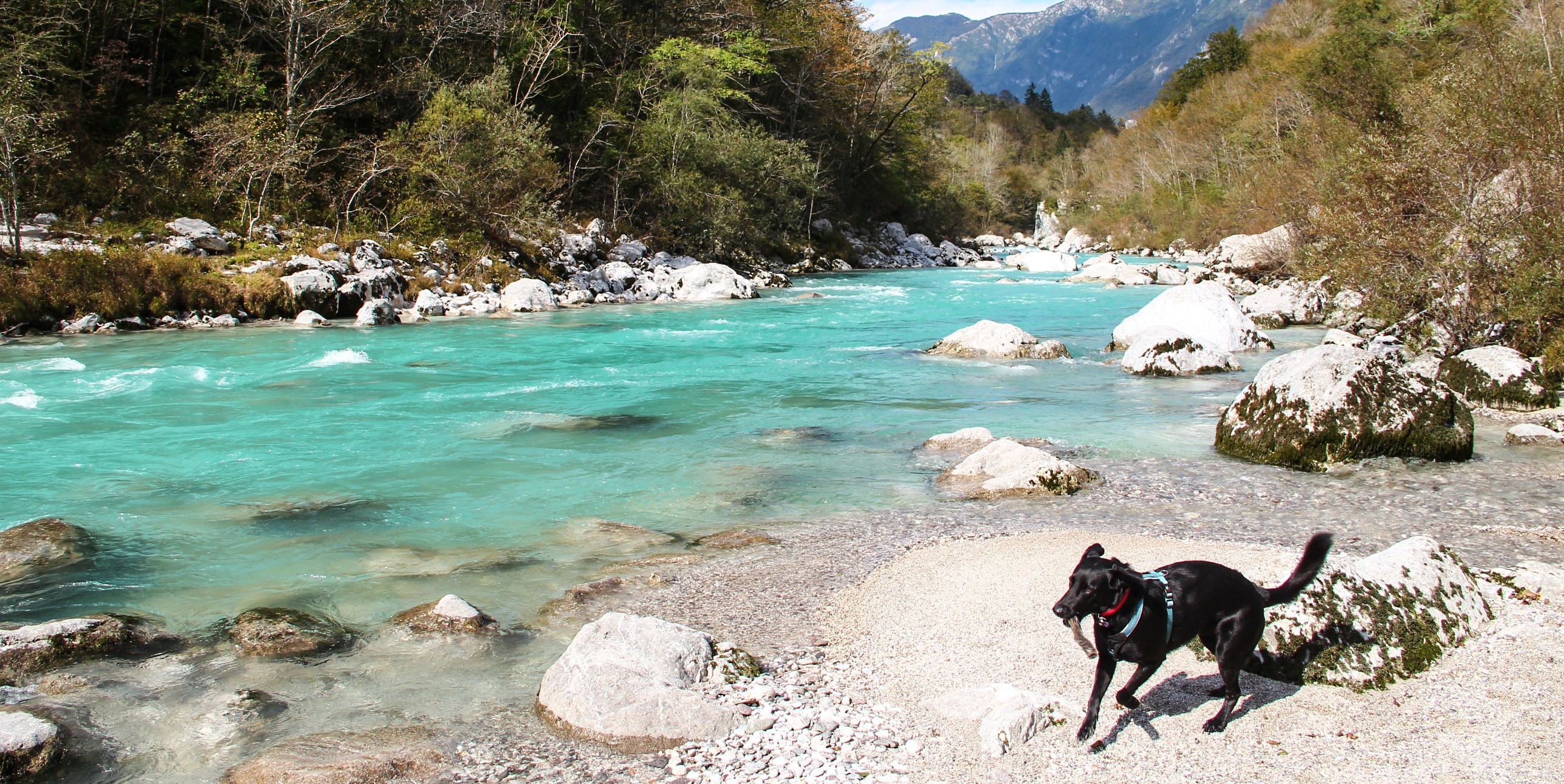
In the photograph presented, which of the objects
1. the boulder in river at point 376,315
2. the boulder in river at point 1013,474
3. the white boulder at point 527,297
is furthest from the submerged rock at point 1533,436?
the white boulder at point 527,297

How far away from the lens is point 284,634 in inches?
235

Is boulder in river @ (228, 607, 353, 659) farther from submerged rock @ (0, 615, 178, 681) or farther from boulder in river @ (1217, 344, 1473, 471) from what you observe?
boulder in river @ (1217, 344, 1473, 471)

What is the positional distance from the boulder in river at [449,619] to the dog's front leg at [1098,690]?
3.80 metres

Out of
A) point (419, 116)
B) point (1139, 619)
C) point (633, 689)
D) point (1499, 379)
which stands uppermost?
point (419, 116)

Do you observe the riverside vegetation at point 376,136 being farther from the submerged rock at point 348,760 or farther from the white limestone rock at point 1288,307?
the white limestone rock at point 1288,307

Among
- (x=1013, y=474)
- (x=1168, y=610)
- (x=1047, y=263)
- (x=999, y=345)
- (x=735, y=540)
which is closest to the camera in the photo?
(x=1168, y=610)

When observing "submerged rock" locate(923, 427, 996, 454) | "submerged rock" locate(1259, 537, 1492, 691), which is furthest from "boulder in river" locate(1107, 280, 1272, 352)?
"submerged rock" locate(1259, 537, 1492, 691)

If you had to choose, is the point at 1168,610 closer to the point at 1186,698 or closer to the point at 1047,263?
the point at 1186,698

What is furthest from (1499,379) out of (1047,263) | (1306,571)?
(1047,263)

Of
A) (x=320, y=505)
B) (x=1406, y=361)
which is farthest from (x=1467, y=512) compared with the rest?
(x=320, y=505)

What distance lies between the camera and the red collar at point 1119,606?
12.9 feet

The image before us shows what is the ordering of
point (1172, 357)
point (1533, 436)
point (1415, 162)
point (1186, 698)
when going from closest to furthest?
1. point (1186, 698)
2. point (1533, 436)
3. point (1415, 162)
4. point (1172, 357)

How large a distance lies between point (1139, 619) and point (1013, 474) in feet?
17.4

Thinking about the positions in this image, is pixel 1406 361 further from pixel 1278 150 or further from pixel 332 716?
pixel 1278 150
